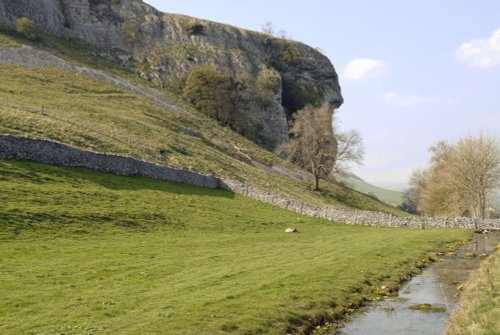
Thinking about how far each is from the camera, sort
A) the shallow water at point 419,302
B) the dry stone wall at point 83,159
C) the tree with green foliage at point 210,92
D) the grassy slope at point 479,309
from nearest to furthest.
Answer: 1. the grassy slope at point 479,309
2. the shallow water at point 419,302
3. the dry stone wall at point 83,159
4. the tree with green foliage at point 210,92

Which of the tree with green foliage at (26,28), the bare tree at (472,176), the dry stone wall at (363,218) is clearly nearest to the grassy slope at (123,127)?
the tree with green foliage at (26,28)

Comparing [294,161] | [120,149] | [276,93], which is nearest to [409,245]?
[120,149]

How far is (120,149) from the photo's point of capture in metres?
59.9

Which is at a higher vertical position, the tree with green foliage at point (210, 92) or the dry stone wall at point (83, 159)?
the tree with green foliage at point (210, 92)

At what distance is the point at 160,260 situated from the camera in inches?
1057

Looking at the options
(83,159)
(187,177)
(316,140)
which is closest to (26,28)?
(316,140)

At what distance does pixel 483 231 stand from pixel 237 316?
46.9 m

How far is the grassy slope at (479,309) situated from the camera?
664 inches

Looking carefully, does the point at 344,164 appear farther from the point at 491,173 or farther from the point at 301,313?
the point at 301,313

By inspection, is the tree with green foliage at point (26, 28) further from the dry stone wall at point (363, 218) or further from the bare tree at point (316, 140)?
the dry stone wall at point (363, 218)

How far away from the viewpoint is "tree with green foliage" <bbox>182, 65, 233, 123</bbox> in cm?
11938

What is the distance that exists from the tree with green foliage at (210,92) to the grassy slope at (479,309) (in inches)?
3868

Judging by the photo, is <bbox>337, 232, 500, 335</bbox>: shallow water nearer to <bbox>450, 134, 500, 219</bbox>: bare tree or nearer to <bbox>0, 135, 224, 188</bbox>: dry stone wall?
<bbox>0, 135, 224, 188</bbox>: dry stone wall

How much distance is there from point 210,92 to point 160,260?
9735cm
